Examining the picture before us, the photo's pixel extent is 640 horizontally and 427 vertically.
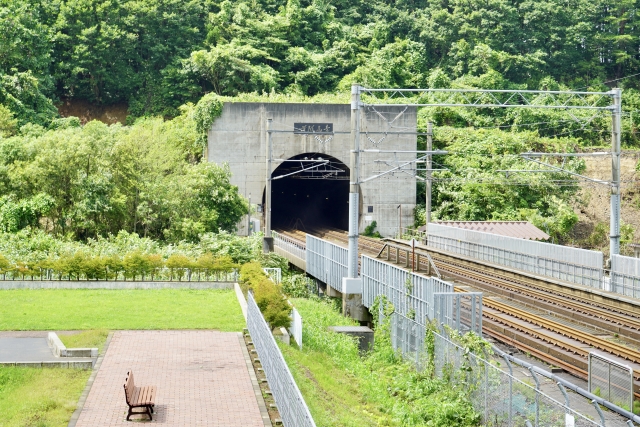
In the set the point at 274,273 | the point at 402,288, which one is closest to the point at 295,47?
the point at 274,273

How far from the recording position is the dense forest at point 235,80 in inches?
1957

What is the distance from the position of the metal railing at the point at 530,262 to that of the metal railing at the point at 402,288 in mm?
7799

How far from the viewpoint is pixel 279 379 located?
1689cm

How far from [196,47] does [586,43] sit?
126 feet

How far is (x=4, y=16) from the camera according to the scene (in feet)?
238

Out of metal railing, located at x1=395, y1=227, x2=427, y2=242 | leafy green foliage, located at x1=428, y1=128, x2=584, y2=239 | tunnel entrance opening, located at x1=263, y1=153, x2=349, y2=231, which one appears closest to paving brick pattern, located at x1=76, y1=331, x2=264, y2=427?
metal railing, located at x1=395, y1=227, x2=427, y2=242

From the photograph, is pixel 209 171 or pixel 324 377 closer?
pixel 324 377

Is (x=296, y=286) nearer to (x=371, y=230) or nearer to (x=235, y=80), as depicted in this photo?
(x=371, y=230)

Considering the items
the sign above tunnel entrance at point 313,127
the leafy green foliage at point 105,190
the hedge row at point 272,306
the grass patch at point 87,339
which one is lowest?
the grass patch at point 87,339

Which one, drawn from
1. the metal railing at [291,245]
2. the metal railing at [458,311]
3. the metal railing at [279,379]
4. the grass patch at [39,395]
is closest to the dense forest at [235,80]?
the metal railing at [291,245]

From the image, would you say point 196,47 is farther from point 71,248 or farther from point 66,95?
point 71,248

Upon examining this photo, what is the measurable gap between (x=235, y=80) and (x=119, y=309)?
5243cm

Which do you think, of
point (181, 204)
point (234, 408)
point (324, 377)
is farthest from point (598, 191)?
point (234, 408)

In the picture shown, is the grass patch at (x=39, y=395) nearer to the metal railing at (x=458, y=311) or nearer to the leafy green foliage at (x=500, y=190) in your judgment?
the metal railing at (x=458, y=311)
